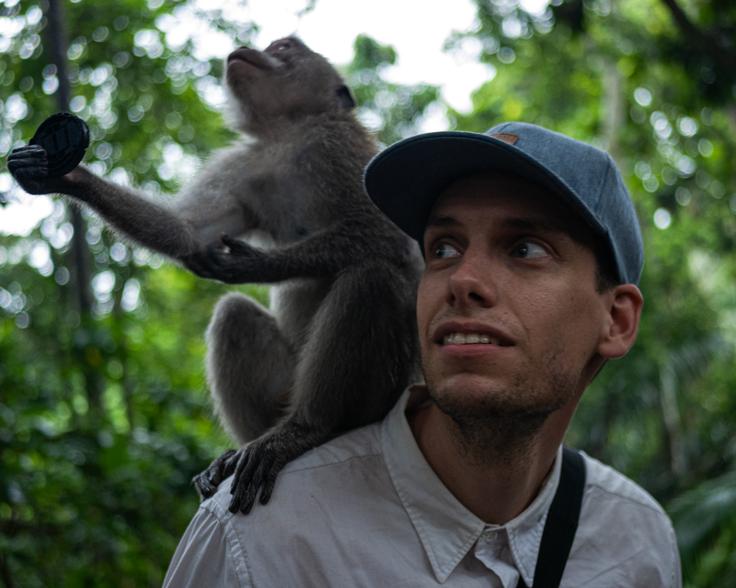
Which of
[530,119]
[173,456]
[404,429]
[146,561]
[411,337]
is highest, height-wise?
[404,429]

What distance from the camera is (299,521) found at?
5.89 ft

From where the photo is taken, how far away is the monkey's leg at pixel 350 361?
2.38 m

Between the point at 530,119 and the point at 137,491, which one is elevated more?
the point at 137,491

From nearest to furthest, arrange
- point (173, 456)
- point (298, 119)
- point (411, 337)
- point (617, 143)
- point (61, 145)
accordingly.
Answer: point (61, 145) < point (411, 337) < point (298, 119) < point (173, 456) < point (617, 143)

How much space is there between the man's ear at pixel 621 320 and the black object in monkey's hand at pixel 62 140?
116cm

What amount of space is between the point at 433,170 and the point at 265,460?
2.60ft

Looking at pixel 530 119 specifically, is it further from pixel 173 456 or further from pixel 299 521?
pixel 299 521

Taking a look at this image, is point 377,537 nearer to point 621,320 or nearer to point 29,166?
point 621,320

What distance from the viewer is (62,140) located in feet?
5.76

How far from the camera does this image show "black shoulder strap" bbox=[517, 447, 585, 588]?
1887mm

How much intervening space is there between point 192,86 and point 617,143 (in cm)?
665

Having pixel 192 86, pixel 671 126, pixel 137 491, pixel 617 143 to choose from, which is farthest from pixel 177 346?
pixel 671 126

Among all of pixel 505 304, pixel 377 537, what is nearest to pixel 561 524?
pixel 377 537

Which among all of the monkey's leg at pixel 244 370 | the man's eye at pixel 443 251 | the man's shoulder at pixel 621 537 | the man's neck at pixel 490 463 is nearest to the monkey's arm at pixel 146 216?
the monkey's leg at pixel 244 370
